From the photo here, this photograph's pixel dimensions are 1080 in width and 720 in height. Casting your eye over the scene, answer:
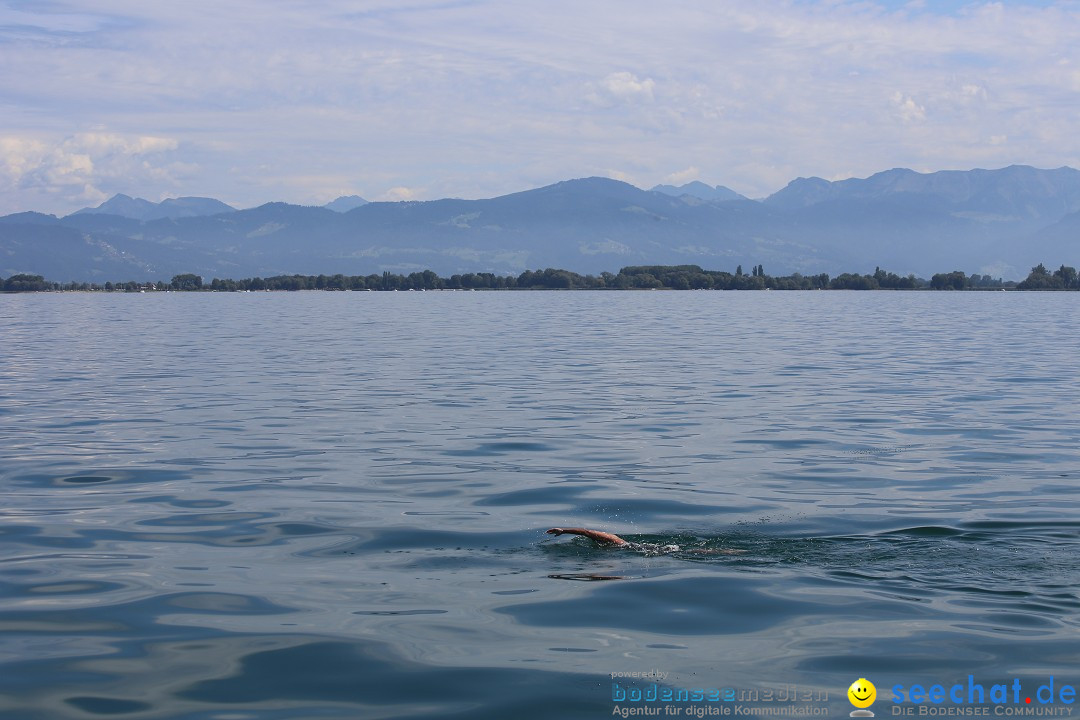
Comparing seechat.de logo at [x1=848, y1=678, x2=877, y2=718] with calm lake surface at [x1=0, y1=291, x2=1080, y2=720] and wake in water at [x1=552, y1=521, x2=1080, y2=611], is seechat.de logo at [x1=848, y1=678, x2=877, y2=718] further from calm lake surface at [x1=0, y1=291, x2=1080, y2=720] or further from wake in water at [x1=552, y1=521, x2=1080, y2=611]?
wake in water at [x1=552, y1=521, x2=1080, y2=611]

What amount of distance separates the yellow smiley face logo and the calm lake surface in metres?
0.08

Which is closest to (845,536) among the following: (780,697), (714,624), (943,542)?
(943,542)

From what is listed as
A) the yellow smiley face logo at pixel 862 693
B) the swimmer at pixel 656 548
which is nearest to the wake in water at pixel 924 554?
the swimmer at pixel 656 548

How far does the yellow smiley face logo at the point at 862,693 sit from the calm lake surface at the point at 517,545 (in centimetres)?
Answer: 8

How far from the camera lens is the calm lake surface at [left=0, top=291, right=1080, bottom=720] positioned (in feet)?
32.4

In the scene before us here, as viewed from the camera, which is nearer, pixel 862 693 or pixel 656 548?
pixel 862 693

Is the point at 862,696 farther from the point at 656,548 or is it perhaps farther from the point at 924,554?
the point at 656,548

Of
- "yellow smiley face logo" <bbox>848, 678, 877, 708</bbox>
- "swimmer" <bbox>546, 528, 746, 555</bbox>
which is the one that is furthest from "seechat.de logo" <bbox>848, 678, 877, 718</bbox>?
"swimmer" <bbox>546, 528, 746, 555</bbox>

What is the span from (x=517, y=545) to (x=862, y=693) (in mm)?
6237

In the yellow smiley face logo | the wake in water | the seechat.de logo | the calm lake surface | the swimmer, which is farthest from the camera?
the swimmer

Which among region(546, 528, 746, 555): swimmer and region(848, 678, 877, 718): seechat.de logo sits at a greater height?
region(546, 528, 746, 555): swimmer

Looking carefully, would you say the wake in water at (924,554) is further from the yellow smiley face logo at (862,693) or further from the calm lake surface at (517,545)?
the yellow smiley face logo at (862,693)

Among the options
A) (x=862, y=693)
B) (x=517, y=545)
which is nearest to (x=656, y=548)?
(x=517, y=545)

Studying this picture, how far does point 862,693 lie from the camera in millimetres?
9305
